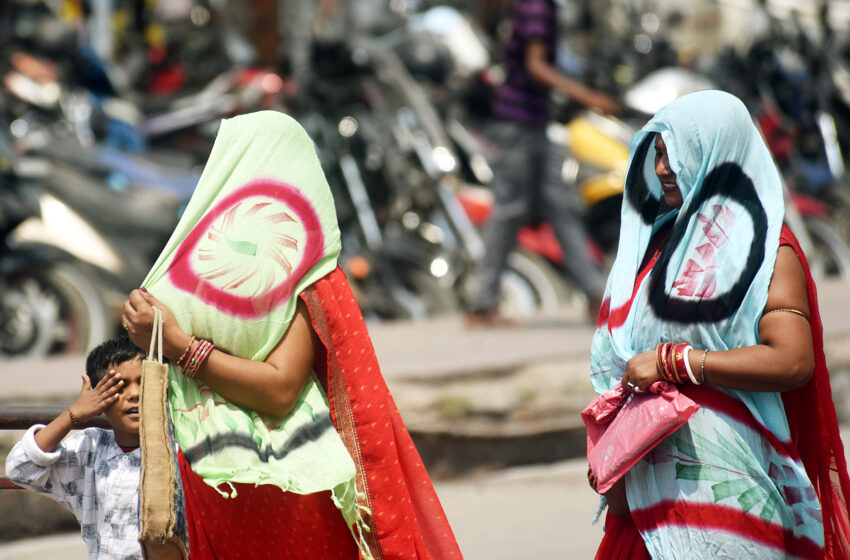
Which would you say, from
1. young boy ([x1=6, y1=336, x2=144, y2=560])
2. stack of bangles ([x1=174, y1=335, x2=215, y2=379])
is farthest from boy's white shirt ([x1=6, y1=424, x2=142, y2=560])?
stack of bangles ([x1=174, y1=335, x2=215, y2=379])

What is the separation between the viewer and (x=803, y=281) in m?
1.93

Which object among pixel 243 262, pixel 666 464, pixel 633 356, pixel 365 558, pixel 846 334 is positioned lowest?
pixel 846 334

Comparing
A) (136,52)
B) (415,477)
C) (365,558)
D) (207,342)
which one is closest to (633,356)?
(415,477)

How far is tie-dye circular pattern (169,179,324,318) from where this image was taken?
6.16 ft

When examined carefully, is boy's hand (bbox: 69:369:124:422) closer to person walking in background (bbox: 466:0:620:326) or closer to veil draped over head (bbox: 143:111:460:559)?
veil draped over head (bbox: 143:111:460:559)

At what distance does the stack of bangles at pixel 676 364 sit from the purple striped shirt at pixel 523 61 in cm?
334

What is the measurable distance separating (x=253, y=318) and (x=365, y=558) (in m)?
0.49

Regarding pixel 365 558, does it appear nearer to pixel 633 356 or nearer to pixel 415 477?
pixel 415 477

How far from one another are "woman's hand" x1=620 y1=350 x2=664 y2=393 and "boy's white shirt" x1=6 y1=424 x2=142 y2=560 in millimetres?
915

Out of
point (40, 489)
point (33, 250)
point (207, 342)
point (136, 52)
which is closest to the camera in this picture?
point (207, 342)

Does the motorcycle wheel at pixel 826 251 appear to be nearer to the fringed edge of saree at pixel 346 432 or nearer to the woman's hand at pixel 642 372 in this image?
the woman's hand at pixel 642 372

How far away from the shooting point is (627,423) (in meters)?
2.01

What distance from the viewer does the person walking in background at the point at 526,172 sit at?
5168mm

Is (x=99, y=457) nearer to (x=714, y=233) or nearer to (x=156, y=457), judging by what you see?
(x=156, y=457)
